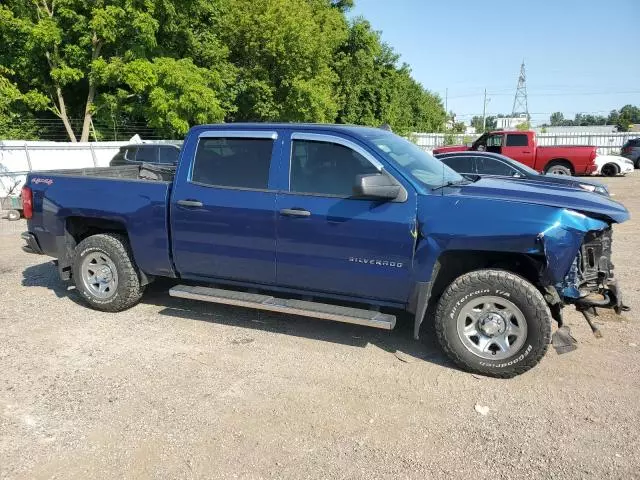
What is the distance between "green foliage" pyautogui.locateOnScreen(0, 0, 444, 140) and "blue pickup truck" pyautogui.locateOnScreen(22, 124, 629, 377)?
15.9 metres

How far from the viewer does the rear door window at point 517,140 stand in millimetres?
19453

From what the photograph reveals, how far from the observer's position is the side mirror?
401 centimetres

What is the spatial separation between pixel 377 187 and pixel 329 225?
0.56 meters

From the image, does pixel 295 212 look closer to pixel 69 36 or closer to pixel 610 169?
pixel 69 36

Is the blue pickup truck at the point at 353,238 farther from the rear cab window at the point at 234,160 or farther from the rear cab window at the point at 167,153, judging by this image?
the rear cab window at the point at 167,153

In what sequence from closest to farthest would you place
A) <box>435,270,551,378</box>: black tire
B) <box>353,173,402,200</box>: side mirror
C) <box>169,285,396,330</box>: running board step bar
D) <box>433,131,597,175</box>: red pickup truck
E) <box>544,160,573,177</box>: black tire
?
1. <box>435,270,551,378</box>: black tire
2. <box>353,173,402,200</box>: side mirror
3. <box>169,285,396,330</box>: running board step bar
4. <box>433,131,597,175</box>: red pickup truck
5. <box>544,160,573,177</box>: black tire

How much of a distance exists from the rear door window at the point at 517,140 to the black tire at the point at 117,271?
17.3 m

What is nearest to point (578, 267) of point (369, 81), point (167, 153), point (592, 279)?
point (592, 279)

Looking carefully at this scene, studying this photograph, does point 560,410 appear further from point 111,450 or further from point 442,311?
point 111,450

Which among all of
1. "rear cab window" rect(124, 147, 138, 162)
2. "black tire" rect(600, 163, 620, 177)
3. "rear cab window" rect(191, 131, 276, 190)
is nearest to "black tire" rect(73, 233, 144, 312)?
"rear cab window" rect(191, 131, 276, 190)

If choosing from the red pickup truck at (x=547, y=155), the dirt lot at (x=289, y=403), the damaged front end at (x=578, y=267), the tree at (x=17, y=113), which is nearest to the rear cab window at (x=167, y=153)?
the dirt lot at (x=289, y=403)

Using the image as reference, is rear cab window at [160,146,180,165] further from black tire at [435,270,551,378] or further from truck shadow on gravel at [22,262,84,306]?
black tire at [435,270,551,378]

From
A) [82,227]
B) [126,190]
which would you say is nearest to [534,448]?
[126,190]

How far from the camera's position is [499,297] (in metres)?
3.99
